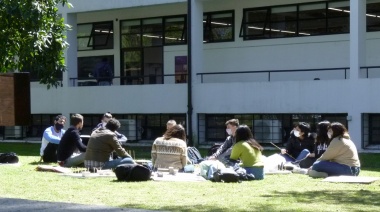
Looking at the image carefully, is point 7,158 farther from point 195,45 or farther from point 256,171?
point 195,45

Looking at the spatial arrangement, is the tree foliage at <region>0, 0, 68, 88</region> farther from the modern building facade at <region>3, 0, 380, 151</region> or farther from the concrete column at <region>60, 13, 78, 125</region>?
the concrete column at <region>60, 13, 78, 125</region>

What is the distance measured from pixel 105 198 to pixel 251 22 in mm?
18255

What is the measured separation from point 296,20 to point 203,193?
637 inches

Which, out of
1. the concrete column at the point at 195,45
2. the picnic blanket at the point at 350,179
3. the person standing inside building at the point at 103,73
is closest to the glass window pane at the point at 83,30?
the person standing inside building at the point at 103,73

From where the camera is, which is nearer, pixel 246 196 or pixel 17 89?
pixel 17 89

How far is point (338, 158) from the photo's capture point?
55.9 feet

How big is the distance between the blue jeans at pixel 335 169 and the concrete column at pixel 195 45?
40.7ft

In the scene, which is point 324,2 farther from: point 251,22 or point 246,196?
point 246,196

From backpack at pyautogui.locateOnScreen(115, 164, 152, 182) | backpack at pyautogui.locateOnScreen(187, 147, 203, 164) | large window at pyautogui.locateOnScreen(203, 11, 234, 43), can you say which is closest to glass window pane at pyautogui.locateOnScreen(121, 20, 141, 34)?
large window at pyautogui.locateOnScreen(203, 11, 234, 43)


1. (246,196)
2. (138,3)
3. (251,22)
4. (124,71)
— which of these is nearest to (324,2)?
(251,22)

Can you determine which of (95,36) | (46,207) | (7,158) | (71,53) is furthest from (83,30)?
(46,207)

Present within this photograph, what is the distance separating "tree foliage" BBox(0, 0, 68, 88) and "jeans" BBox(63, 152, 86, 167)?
183 inches

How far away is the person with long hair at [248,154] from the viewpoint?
54.1 feet

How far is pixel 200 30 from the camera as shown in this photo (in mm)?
29594
